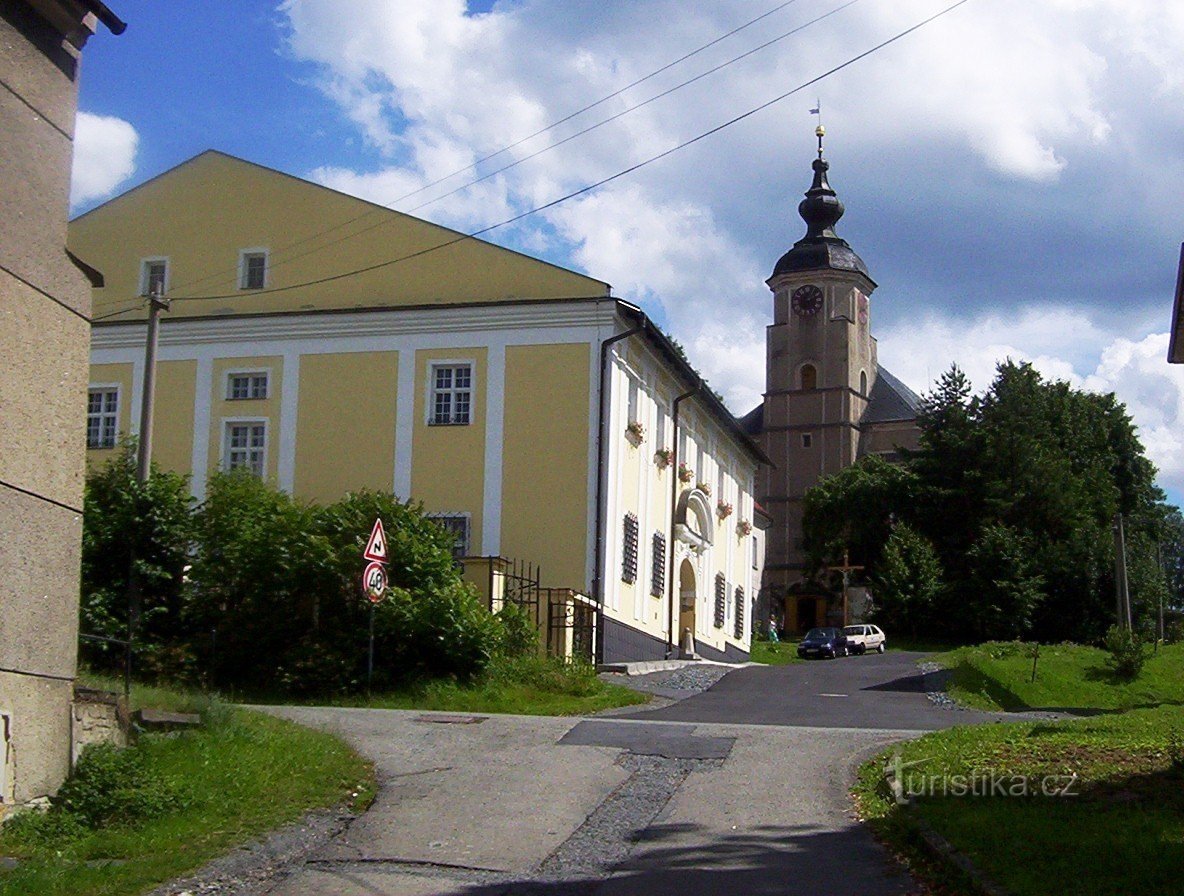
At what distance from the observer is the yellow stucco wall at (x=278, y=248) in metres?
33.9

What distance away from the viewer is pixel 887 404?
314ft

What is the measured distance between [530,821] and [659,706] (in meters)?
11.5

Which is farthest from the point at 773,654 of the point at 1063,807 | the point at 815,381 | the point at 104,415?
→ the point at 1063,807

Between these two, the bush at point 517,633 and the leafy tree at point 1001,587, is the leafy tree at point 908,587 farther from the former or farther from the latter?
the bush at point 517,633

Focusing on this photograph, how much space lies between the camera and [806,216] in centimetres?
9144

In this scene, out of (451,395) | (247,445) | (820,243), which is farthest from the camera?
(820,243)

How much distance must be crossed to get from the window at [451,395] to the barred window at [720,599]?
50.3ft

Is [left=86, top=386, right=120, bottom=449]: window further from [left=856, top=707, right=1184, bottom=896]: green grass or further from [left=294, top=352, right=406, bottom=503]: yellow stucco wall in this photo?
[left=856, top=707, right=1184, bottom=896]: green grass

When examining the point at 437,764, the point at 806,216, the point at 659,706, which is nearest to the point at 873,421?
the point at 806,216

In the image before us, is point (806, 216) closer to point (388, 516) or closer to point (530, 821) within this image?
point (388, 516)

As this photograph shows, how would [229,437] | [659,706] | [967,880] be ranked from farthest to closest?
1. [229,437]
2. [659,706]
3. [967,880]

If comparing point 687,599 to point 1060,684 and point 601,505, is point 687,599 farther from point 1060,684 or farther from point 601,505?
point 1060,684

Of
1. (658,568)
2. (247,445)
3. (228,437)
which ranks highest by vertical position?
(228,437)

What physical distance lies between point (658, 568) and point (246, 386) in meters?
11.2
